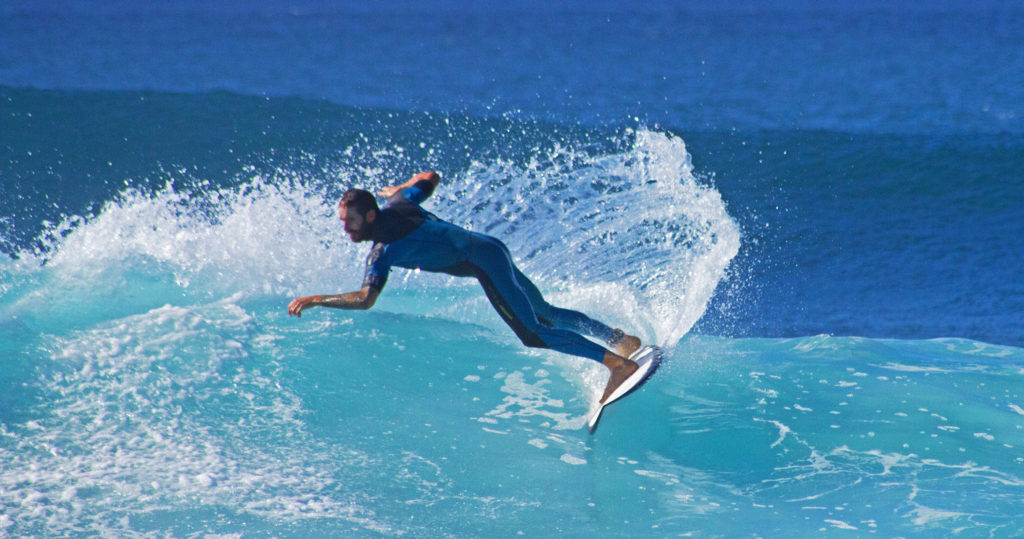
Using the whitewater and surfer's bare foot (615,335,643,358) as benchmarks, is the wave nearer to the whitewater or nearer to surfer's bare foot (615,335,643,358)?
the whitewater

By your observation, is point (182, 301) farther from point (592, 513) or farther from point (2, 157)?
point (2, 157)

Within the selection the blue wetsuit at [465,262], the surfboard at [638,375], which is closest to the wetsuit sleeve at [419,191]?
the blue wetsuit at [465,262]

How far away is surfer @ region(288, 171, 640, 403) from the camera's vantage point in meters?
3.92

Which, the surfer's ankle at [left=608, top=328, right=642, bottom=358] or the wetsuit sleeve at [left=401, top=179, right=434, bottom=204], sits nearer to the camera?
the wetsuit sleeve at [left=401, top=179, right=434, bottom=204]

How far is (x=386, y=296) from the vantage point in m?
7.23

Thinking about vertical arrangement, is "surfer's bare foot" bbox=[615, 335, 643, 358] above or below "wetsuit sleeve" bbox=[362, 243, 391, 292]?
above

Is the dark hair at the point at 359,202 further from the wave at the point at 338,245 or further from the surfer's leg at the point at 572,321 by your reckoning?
the wave at the point at 338,245

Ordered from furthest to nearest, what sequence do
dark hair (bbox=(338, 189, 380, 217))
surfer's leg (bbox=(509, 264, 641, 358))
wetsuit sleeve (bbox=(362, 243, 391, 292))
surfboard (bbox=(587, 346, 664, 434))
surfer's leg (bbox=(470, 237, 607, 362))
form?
surfer's leg (bbox=(509, 264, 641, 358))
surfboard (bbox=(587, 346, 664, 434))
surfer's leg (bbox=(470, 237, 607, 362))
wetsuit sleeve (bbox=(362, 243, 391, 292))
dark hair (bbox=(338, 189, 380, 217))

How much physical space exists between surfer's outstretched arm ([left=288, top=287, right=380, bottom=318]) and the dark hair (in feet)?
1.15

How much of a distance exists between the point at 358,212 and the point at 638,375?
1644mm

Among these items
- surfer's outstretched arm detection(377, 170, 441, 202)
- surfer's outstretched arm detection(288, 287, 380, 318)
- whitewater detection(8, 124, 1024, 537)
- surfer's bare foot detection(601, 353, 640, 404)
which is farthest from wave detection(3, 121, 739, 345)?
surfer's outstretched arm detection(288, 287, 380, 318)

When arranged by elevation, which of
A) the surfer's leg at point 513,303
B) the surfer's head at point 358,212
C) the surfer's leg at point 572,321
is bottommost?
the surfer's head at point 358,212

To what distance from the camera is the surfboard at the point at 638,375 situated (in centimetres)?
444

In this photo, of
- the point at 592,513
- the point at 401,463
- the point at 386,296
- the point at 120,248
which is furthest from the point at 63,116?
the point at 592,513
